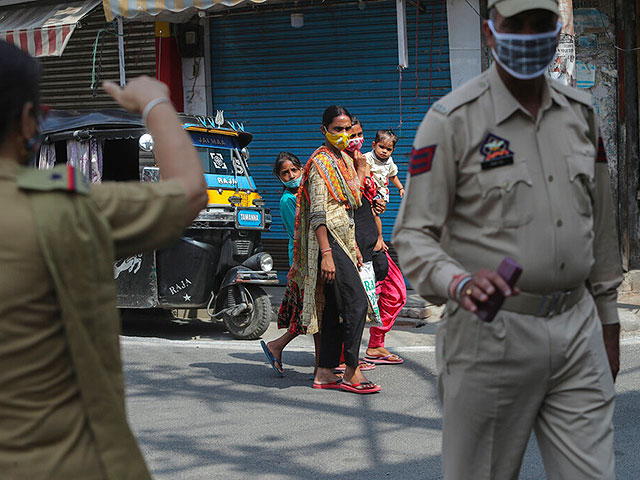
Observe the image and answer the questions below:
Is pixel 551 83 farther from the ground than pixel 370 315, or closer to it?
farther from the ground

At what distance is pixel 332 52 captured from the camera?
12344mm

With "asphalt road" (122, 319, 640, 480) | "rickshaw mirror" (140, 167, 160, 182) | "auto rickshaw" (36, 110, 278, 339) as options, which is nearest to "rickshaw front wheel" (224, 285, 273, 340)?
"auto rickshaw" (36, 110, 278, 339)

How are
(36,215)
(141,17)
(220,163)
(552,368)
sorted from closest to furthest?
1. (36,215)
2. (552,368)
3. (220,163)
4. (141,17)

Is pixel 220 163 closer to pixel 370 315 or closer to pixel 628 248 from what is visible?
pixel 370 315

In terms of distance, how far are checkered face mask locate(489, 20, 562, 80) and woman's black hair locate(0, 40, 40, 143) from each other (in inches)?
57.0

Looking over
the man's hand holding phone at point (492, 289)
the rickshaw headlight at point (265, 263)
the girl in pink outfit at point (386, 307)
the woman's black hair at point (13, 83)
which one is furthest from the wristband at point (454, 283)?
the rickshaw headlight at point (265, 263)

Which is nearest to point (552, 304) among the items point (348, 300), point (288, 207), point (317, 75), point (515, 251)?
point (515, 251)

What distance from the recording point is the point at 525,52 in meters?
2.72

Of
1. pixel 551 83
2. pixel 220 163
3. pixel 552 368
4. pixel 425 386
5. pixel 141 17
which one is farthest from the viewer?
pixel 141 17

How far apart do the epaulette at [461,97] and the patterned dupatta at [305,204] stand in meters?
3.67

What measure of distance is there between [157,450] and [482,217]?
3181mm

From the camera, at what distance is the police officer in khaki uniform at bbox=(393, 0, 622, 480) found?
2699 millimetres

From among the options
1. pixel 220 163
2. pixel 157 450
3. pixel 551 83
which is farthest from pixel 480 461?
pixel 220 163

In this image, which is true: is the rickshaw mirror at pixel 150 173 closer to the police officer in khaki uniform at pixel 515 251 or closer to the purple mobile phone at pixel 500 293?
the police officer in khaki uniform at pixel 515 251
